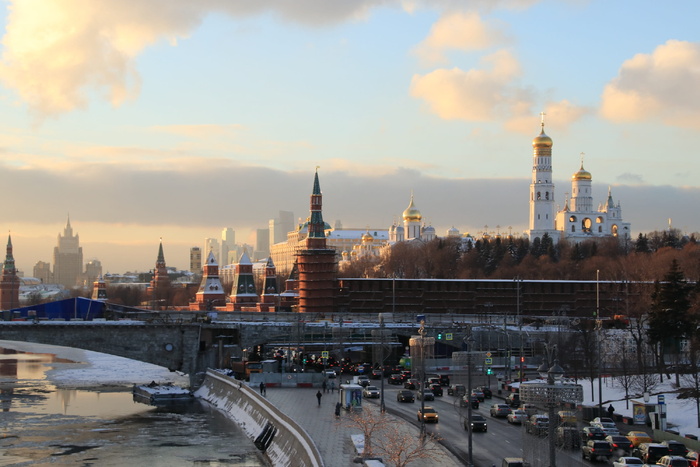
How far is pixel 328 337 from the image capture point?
104m

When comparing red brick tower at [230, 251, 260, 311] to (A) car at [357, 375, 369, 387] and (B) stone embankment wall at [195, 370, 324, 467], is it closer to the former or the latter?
(B) stone embankment wall at [195, 370, 324, 467]

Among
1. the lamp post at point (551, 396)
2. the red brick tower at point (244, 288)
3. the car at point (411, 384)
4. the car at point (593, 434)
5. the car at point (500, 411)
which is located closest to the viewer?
the lamp post at point (551, 396)

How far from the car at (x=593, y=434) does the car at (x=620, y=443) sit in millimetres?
368

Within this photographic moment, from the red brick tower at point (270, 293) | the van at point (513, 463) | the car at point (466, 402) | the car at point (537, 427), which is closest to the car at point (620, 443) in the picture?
the car at point (537, 427)

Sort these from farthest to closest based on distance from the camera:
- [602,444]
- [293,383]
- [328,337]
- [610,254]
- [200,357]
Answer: [610,254]
[328,337]
[200,357]
[293,383]
[602,444]

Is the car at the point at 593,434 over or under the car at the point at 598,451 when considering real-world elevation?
over

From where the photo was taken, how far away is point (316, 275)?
130000 millimetres

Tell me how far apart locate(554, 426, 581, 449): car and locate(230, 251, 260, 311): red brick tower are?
368 feet

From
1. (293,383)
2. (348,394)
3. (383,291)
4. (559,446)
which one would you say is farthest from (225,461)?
(383,291)

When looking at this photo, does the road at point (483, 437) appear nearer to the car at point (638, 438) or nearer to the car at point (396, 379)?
the car at point (638, 438)

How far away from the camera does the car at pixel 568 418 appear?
1921 inches

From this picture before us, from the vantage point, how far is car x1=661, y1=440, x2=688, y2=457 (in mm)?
44875

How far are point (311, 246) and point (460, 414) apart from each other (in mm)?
77094

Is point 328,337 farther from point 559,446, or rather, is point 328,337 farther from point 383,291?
point 559,446
